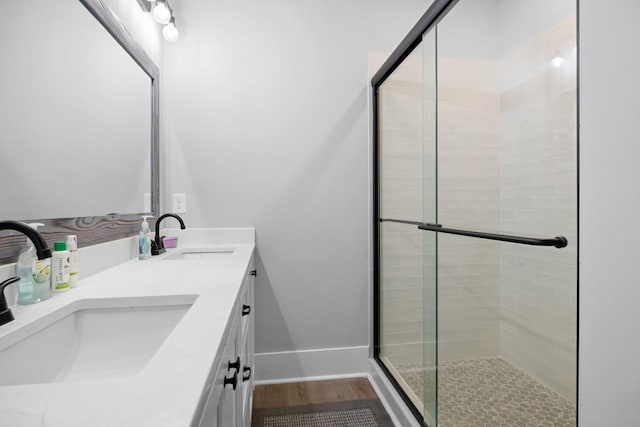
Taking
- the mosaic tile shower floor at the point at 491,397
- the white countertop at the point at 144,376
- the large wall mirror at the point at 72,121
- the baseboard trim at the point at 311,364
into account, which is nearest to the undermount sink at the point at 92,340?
the white countertop at the point at 144,376

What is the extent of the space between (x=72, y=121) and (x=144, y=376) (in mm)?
995

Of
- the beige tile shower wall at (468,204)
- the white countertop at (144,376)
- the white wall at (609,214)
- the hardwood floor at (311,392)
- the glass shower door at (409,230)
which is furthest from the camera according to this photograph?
the hardwood floor at (311,392)

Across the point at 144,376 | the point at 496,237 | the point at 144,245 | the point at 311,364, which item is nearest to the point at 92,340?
the point at 144,376

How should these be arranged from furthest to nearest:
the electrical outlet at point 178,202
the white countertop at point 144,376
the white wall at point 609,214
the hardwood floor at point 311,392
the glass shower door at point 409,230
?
the electrical outlet at point 178,202 < the hardwood floor at point 311,392 < the glass shower door at point 409,230 < the white wall at point 609,214 < the white countertop at point 144,376

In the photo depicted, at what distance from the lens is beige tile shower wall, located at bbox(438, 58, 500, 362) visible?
1.14 m

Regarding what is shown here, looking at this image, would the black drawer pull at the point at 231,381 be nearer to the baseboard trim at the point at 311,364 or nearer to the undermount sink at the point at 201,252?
the undermount sink at the point at 201,252

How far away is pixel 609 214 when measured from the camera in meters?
0.57

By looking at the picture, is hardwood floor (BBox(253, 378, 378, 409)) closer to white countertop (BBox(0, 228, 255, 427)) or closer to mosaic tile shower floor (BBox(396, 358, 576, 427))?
mosaic tile shower floor (BBox(396, 358, 576, 427))

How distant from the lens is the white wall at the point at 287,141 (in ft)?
6.12

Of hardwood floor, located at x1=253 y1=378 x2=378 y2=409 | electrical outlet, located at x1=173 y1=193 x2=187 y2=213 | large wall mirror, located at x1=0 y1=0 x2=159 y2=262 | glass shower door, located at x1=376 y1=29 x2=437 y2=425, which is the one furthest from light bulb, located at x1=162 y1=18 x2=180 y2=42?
hardwood floor, located at x1=253 y1=378 x2=378 y2=409

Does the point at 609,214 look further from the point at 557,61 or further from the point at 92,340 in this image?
the point at 92,340

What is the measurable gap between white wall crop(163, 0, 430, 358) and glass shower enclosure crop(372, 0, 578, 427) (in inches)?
20.1

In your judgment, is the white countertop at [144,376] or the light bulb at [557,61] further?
the light bulb at [557,61]

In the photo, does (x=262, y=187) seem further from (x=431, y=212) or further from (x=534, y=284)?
(x=534, y=284)
